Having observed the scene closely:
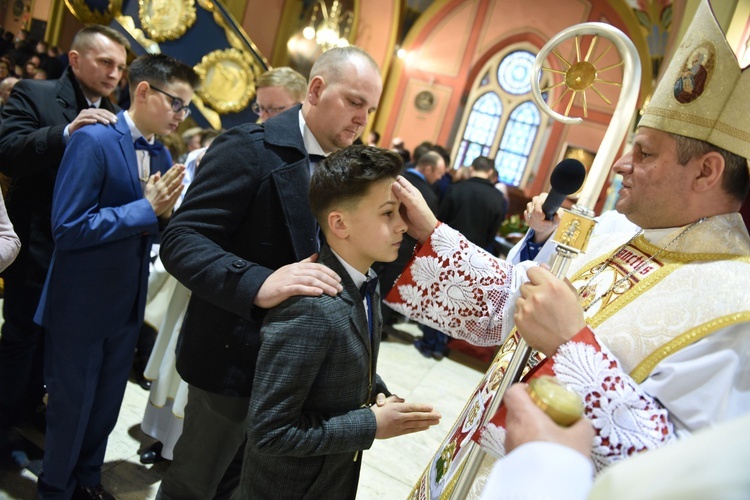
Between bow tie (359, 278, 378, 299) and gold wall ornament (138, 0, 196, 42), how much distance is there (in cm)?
428

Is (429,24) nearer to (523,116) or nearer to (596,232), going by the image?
(523,116)

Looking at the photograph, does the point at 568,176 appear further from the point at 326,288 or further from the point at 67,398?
the point at 67,398

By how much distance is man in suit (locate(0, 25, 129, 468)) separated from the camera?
7.53 ft

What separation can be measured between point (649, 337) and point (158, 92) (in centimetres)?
206

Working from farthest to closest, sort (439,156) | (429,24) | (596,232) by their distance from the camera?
(429,24) → (439,156) → (596,232)

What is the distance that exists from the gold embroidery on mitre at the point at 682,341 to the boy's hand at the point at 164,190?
1.72 m

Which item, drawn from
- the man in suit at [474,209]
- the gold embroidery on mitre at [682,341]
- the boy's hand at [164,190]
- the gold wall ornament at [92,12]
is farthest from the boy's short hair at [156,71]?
the man in suit at [474,209]

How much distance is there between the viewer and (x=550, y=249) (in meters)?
1.88

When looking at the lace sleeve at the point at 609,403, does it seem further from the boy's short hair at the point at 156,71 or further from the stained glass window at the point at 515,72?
the stained glass window at the point at 515,72

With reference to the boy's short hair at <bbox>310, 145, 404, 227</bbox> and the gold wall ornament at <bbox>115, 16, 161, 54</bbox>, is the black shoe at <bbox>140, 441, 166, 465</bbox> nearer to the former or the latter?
the boy's short hair at <bbox>310, 145, 404, 227</bbox>

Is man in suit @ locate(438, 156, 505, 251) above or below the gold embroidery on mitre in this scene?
below

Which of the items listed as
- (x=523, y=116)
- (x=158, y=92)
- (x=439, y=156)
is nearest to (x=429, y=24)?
(x=523, y=116)

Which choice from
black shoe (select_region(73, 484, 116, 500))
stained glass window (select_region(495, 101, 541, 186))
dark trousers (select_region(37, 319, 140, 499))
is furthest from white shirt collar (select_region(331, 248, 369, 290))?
stained glass window (select_region(495, 101, 541, 186))

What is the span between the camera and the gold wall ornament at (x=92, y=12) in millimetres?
3418
